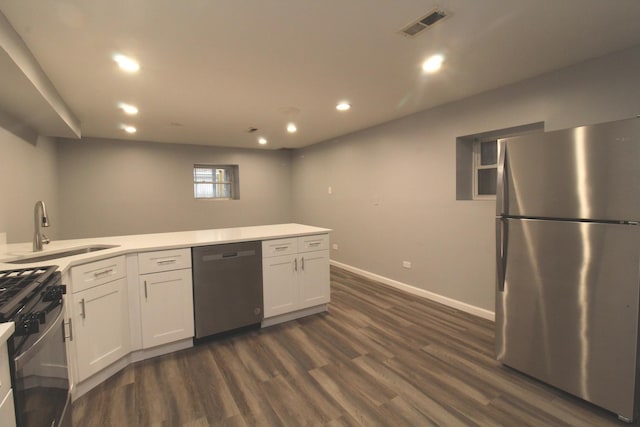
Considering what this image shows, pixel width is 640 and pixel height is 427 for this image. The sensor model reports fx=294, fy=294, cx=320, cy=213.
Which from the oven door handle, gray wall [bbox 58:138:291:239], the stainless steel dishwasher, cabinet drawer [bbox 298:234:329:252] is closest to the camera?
the oven door handle

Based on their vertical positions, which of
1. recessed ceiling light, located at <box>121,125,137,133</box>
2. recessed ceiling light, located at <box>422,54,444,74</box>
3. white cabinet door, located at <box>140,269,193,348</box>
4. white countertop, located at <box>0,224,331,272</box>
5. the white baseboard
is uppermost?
recessed ceiling light, located at <box>121,125,137,133</box>

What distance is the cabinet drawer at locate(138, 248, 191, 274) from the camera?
2.28 metres

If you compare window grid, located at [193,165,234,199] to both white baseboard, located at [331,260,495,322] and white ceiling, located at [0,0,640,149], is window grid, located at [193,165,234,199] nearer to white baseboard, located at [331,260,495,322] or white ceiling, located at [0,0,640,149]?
white ceiling, located at [0,0,640,149]

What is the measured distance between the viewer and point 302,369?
87.0 inches

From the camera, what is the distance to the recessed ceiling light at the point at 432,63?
7.21ft

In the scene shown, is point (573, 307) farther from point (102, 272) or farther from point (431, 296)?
point (102, 272)

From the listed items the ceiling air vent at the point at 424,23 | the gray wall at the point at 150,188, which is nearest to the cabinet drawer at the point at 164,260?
the ceiling air vent at the point at 424,23

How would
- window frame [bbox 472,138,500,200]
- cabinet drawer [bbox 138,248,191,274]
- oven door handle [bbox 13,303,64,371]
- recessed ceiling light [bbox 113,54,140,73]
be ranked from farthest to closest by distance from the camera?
window frame [bbox 472,138,500,200], cabinet drawer [bbox 138,248,191,274], recessed ceiling light [bbox 113,54,140,73], oven door handle [bbox 13,303,64,371]

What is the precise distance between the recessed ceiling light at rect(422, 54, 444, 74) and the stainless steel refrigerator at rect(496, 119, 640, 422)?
31.2 inches

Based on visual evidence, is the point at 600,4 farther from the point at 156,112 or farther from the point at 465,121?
the point at 156,112

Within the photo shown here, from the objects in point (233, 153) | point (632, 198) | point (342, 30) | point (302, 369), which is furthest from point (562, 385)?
point (233, 153)

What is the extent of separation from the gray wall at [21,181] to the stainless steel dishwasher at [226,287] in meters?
1.74

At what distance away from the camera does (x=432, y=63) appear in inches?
90.4

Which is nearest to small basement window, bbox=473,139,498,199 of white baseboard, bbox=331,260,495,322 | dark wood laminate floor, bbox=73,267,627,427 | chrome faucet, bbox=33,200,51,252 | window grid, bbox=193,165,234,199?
white baseboard, bbox=331,260,495,322
